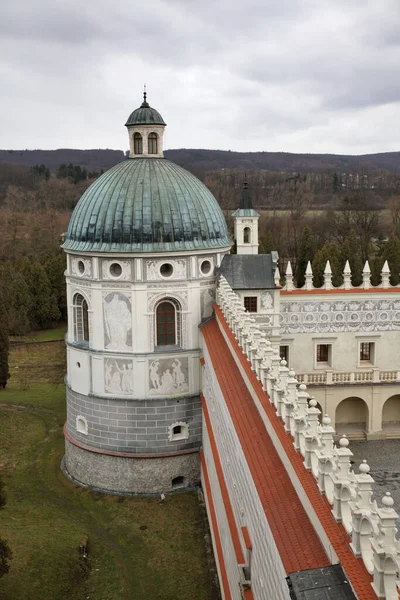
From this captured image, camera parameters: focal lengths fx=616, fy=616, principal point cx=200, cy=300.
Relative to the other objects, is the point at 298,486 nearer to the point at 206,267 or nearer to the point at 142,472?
the point at 206,267

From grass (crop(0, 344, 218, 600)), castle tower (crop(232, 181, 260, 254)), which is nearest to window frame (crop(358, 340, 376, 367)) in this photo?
castle tower (crop(232, 181, 260, 254))

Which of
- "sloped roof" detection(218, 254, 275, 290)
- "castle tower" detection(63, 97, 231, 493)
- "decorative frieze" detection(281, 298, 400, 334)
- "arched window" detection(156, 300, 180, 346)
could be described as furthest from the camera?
"decorative frieze" detection(281, 298, 400, 334)

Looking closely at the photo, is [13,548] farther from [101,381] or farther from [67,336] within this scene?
[67,336]

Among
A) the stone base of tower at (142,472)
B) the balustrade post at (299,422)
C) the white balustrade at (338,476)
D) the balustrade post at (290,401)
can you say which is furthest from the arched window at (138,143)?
the balustrade post at (299,422)

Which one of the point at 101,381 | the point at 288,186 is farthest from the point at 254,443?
the point at 288,186

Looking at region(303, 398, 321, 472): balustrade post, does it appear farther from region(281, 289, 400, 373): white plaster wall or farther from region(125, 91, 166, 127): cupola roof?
region(281, 289, 400, 373): white plaster wall

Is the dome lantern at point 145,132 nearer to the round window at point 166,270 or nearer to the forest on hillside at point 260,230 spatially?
the round window at point 166,270
